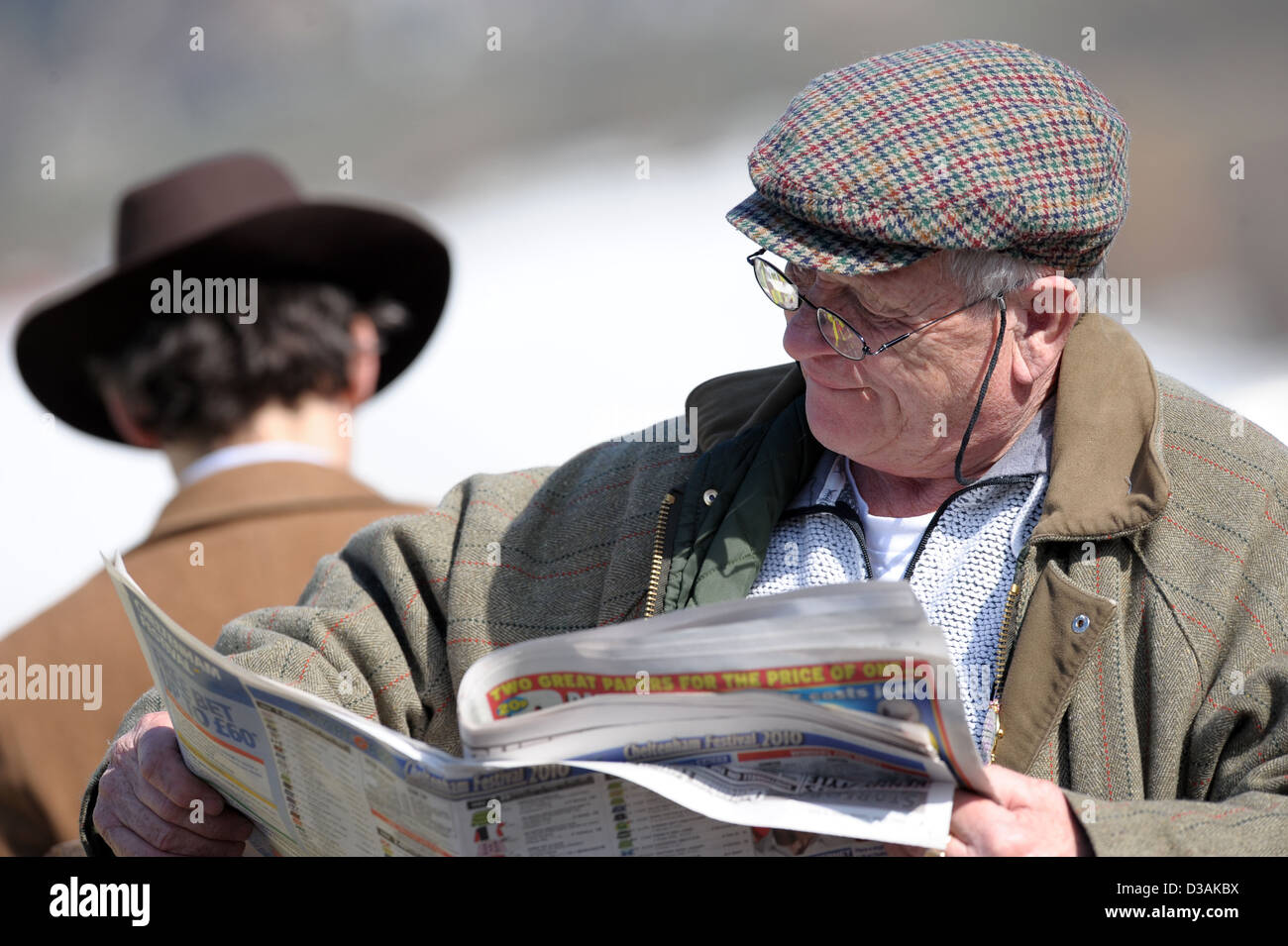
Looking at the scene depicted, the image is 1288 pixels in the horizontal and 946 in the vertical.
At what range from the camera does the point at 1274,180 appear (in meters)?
4.80

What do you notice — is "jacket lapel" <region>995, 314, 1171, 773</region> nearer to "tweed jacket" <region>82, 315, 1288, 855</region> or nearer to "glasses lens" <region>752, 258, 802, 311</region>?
"tweed jacket" <region>82, 315, 1288, 855</region>

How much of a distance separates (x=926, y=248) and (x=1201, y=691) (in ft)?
1.87

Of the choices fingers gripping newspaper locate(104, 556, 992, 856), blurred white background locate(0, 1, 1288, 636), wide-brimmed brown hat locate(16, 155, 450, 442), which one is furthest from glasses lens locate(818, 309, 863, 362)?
blurred white background locate(0, 1, 1288, 636)

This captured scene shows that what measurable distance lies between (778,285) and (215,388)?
5.05 ft

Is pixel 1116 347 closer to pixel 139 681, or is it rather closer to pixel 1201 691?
pixel 1201 691

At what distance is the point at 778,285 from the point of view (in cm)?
165

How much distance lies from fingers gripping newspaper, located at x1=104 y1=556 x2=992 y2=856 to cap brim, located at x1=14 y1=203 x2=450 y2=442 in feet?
6.16

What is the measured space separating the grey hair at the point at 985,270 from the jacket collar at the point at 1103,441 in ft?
0.43

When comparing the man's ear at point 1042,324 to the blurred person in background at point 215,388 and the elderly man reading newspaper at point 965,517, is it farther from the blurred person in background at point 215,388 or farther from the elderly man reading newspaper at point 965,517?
the blurred person in background at point 215,388

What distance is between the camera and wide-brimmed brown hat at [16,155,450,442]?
3.03 metres

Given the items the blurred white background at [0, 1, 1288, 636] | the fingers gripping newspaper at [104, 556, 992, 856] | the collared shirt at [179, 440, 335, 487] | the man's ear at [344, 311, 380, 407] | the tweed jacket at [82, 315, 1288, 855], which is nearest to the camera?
the fingers gripping newspaper at [104, 556, 992, 856]

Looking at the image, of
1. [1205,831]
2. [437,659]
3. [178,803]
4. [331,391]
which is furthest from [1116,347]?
[331,391]

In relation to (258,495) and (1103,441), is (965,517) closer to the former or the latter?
(1103,441)

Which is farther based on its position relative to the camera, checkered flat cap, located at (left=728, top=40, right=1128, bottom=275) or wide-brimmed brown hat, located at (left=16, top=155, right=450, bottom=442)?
wide-brimmed brown hat, located at (left=16, top=155, right=450, bottom=442)
